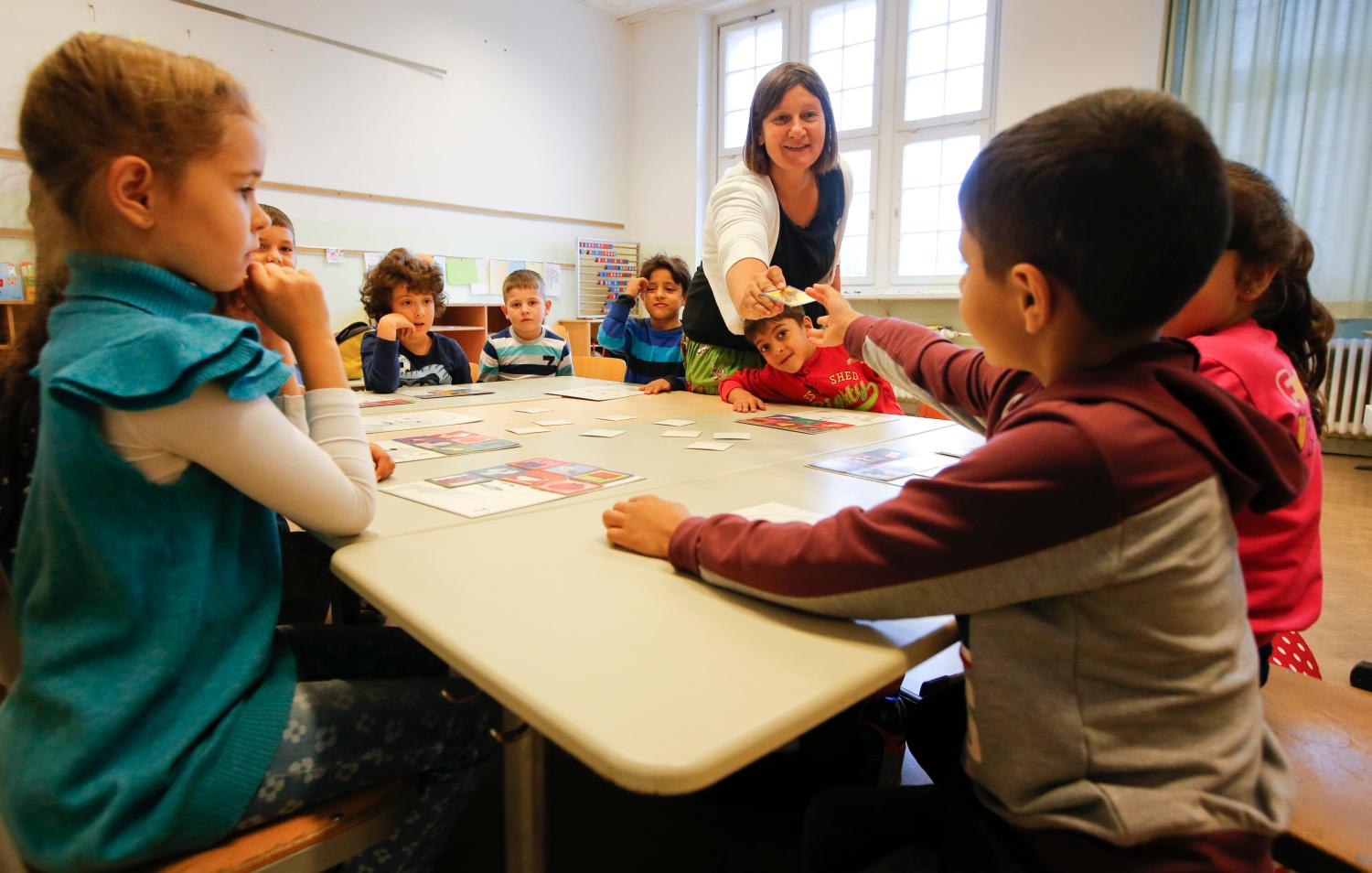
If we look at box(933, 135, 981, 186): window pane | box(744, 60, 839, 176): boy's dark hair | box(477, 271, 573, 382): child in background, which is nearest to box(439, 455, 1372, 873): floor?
box(744, 60, 839, 176): boy's dark hair

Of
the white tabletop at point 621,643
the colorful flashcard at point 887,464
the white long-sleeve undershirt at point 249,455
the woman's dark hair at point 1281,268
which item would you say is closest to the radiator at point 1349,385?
the woman's dark hair at point 1281,268

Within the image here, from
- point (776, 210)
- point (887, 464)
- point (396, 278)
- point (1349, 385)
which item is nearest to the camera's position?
point (887, 464)

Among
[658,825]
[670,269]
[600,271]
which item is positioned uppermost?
[600,271]

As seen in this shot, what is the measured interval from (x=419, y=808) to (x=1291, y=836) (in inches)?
35.1

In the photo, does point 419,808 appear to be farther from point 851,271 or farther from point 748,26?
point 748,26

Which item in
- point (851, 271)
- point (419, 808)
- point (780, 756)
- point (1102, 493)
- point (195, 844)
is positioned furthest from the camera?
point (851, 271)

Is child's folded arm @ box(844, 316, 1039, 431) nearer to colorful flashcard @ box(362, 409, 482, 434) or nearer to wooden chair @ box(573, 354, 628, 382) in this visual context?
colorful flashcard @ box(362, 409, 482, 434)

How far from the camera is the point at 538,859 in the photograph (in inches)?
33.9

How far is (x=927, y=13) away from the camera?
5.47m

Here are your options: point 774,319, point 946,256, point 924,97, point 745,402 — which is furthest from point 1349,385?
point 745,402

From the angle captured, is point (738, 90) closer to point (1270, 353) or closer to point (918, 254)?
point (918, 254)

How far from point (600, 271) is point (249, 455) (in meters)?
6.35

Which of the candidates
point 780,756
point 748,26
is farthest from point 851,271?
point 780,756

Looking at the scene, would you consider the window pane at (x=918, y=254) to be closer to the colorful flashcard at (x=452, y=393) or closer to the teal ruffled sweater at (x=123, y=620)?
the colorful flashcard at (x=452, y=393)
